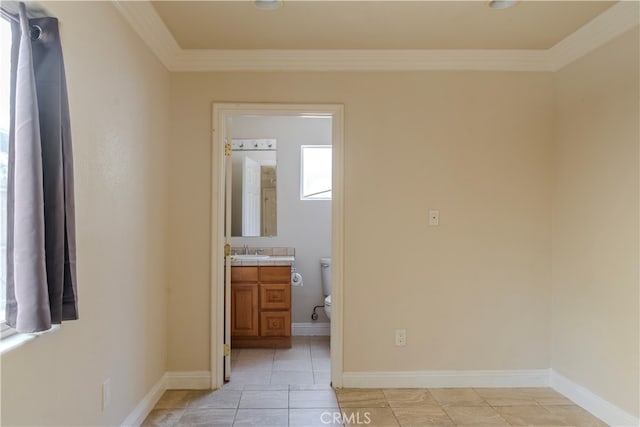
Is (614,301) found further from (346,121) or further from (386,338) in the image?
(346,121)

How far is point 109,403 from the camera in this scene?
1.87 metres

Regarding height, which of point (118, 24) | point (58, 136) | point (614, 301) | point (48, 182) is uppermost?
point (118, 24)

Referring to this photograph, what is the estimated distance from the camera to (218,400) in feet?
8.21

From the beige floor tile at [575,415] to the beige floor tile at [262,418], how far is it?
5.49 ft

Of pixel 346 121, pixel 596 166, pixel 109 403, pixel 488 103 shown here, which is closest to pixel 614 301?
pixel 596 166

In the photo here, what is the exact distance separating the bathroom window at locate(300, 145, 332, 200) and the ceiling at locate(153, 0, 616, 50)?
1475mm

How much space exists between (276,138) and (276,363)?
85.6 inches

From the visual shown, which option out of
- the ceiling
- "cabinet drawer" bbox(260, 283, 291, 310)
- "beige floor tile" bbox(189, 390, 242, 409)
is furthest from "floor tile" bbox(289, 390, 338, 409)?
the ceiling

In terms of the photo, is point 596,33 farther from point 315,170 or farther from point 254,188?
point 254,188

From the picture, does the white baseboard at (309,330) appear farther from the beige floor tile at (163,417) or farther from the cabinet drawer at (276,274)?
the beige floor tile at (163,417)

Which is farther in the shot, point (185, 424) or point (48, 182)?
point (185, 424)

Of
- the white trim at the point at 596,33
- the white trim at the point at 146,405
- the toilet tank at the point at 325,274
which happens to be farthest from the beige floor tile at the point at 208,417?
the white trim at the point at 596,33

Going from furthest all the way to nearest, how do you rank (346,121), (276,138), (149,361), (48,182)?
(276,138) → (346,121) → (149,361) → (48,182)

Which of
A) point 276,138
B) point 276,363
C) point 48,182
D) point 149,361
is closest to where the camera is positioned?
point 48,182
